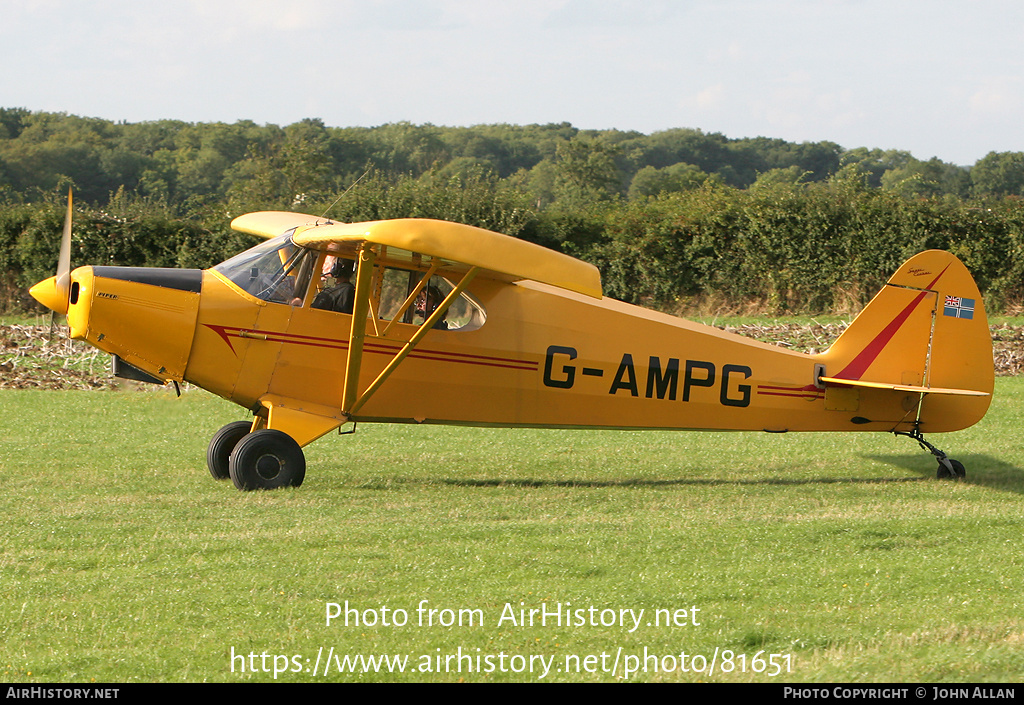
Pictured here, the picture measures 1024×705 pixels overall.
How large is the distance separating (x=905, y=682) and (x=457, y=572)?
9.34 feet

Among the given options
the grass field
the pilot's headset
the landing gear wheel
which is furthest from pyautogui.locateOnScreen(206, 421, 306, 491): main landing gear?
the landing gear wheel

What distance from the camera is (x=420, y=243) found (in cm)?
788

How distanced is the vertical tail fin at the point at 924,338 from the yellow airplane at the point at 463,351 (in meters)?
0.02

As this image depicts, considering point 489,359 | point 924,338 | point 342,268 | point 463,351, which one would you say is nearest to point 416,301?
point 463,351

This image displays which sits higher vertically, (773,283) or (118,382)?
(773,283)

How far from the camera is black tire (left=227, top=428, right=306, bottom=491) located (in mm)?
8883

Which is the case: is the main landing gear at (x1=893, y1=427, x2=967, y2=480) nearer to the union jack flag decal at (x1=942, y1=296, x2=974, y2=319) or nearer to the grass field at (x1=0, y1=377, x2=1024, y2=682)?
the grass field at (x1=0, y1=377, x2=1024, y2=682)

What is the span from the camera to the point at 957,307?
34.7ft

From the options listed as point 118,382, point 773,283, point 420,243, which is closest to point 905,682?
point 420,243

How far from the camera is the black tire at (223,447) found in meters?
9.70

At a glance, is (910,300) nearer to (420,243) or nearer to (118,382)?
(420,243)

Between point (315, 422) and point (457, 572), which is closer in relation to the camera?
point (457, 572)
